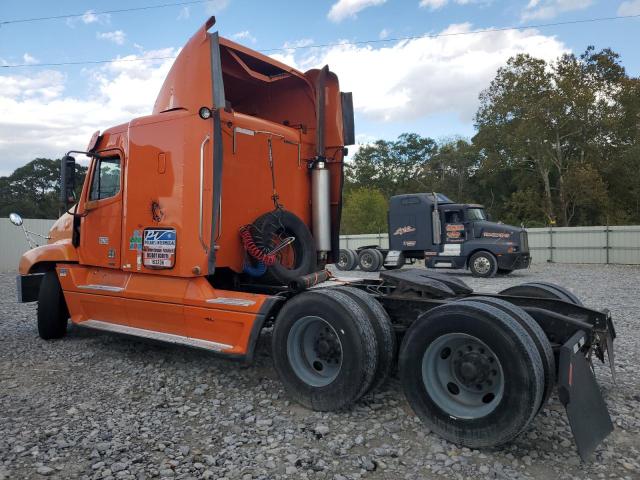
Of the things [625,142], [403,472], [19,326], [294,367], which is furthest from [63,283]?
[625,142]

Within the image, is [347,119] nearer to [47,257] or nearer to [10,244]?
[47,257]

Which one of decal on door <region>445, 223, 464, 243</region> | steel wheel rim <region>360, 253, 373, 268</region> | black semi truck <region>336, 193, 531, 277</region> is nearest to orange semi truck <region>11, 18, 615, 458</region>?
black semi truck <region>336, 193, 531, 277</region>

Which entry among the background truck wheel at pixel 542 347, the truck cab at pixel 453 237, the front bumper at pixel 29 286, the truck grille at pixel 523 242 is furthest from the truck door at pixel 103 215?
the truck grille at pixel 523 242

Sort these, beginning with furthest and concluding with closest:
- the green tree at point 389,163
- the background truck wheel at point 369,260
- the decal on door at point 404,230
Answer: the green tree at point 389,163
the background truck wheel at point 369,260
the decal on door at point 404,230

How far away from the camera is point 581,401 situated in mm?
3107

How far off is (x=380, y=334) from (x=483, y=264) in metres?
13.2

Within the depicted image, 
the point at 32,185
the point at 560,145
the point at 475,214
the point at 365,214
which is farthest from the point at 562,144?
the point at 32,185

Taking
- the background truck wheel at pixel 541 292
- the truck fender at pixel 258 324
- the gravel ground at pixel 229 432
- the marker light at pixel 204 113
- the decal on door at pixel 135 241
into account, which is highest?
the marker light at pixel 204 113

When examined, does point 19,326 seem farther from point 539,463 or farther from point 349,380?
point 539,463

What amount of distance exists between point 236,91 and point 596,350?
4929 mm

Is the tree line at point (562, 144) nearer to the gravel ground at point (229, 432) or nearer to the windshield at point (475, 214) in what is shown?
the windshield at point (475, 214)

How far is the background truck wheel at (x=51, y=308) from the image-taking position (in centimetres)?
645

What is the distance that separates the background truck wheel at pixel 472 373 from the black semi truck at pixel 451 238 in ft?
43.5

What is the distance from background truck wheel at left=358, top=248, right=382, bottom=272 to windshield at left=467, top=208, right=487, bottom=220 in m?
3.68
